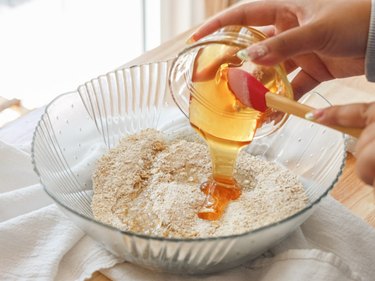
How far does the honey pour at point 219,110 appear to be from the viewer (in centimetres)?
69

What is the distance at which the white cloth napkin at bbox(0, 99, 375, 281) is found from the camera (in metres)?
0.62

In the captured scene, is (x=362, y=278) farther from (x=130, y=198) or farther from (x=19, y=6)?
(x=19, y=6)

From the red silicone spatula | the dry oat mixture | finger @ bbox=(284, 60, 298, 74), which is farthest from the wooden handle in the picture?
finger @ bbox=(284, 60, 298, 74)

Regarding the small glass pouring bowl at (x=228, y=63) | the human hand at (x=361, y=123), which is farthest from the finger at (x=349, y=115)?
the small glass pouring bowl at (x=228, y=63)

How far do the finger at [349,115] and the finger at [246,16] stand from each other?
261 millimetres

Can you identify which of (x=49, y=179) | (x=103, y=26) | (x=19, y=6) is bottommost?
(x=103, y=26)

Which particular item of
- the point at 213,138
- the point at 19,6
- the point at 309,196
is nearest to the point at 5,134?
the point at 213,138

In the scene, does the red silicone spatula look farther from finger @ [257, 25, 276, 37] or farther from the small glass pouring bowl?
finger @ [257, 25, 276, 37]

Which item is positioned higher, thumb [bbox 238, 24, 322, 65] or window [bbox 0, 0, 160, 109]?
thumb [bbox 238, 24, 322, 65]

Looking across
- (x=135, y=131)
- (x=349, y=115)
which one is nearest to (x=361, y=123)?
(x=349, y=115)

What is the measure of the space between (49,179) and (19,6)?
1145 millimetres

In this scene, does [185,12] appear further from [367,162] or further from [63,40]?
[367,162]

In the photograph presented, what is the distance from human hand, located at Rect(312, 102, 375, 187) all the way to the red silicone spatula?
0.15 ft

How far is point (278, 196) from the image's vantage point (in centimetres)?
71
